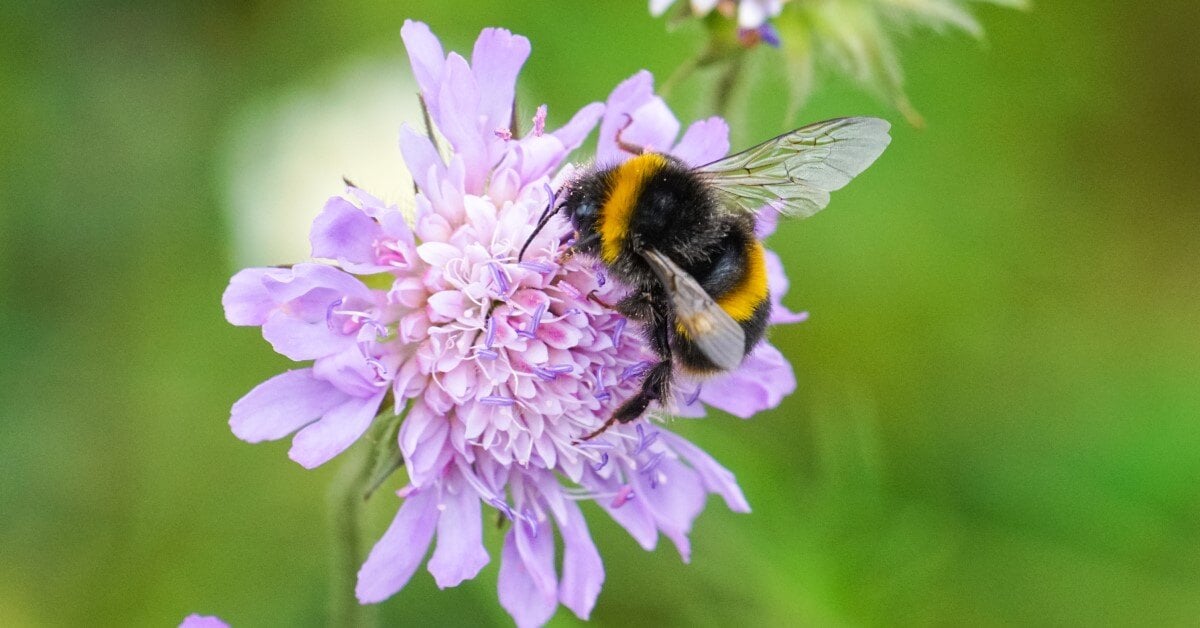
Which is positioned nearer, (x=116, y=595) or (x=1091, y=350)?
(x=116, y=595)

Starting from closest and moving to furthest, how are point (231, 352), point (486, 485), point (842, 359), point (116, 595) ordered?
point (486, 485), point (116, 595), point (231, 352), point (842, 359)

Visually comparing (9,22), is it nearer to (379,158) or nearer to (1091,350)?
(379,158)

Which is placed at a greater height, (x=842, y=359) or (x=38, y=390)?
(x=38, y=390)

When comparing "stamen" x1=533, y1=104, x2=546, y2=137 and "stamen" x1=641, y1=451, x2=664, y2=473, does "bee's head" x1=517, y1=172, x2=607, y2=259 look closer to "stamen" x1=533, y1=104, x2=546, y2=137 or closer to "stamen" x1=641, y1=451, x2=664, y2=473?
"stamen" x1=533, y1=104, x2=546, y2=137

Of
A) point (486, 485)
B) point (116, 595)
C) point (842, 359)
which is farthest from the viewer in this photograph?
point (842, 359)

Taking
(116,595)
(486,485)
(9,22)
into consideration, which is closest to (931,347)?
(486,485)

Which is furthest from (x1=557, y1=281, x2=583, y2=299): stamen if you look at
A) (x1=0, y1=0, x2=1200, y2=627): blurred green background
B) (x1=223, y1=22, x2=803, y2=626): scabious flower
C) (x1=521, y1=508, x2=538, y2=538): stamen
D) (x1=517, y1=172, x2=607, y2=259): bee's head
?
(x1=0, y1=0, x2=1200, y2=627): blurred green background

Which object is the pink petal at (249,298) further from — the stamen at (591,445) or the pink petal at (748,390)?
the pink petal at (748,390)
